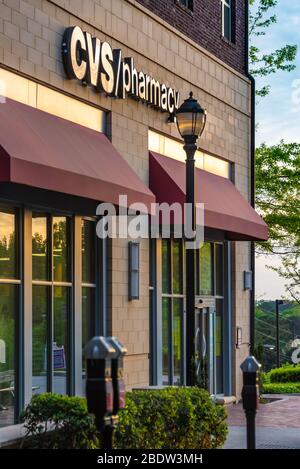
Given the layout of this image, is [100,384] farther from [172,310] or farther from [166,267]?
[172,310]

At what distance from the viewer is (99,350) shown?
8.95 m

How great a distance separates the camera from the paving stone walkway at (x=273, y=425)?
1529cm

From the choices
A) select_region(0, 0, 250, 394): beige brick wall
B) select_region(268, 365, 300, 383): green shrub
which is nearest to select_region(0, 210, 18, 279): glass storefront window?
select_region(0, 0, 250, 394): beige brick wall

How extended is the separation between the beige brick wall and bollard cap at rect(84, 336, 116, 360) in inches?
236

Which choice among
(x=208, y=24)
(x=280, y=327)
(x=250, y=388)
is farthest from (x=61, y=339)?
(x=280, y=327)

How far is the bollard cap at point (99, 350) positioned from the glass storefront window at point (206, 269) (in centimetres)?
1307

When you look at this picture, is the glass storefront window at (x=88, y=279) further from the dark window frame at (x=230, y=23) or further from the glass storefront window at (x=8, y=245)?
the dark window frame at (x=230, y=23)

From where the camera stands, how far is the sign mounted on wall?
15672mm

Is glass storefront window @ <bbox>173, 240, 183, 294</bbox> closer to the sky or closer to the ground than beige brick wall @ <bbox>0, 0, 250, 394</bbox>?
closer to the ground

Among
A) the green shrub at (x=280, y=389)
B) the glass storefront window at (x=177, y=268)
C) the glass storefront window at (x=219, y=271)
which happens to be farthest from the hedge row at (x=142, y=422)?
the green shrub at (x=280, y=389)

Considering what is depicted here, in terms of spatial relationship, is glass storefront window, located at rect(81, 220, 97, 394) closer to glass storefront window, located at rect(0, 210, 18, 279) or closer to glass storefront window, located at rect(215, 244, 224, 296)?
glass storefront window, located at rect(0, 210, 18, 279)

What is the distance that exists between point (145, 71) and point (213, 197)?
10.2 ft

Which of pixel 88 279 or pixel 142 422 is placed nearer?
pixel 142 422

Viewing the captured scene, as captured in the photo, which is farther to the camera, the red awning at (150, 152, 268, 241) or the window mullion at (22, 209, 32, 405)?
the red awning at (150, 152, 268, 241)
